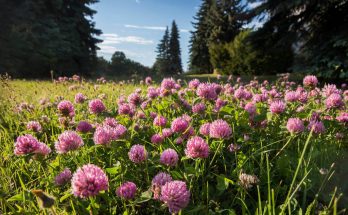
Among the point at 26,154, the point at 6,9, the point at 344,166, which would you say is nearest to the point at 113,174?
the point at 26,154

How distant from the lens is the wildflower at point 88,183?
123 cm

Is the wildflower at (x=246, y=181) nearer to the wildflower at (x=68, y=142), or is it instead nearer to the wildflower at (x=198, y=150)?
the wildflower at (x=198, y=150)

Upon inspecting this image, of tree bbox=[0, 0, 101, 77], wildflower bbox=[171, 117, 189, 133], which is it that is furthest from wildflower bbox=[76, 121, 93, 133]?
tree bbox=[0, 0, 101, 77]

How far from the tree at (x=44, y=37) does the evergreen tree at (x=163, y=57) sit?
98.8ft

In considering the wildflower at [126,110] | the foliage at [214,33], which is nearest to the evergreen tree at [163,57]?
the foliage at [214,33]

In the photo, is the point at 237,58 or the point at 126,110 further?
the point at 237,58

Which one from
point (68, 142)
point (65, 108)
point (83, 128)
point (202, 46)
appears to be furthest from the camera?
point (202, 46)

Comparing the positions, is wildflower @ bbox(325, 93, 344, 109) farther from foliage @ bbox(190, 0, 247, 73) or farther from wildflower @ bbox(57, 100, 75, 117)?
foliage @ bbox(190, 0, 247, 73)

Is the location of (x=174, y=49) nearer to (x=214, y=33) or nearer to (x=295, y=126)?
(x=214, y=33)

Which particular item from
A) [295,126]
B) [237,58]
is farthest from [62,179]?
[237,58]

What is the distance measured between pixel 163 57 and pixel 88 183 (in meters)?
55.7

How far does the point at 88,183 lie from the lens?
4.07 feet

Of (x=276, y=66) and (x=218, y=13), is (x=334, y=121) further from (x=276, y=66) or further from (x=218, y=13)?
(x=218, y=13)

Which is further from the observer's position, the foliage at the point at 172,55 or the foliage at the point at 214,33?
the foliage at the point at 172,55
